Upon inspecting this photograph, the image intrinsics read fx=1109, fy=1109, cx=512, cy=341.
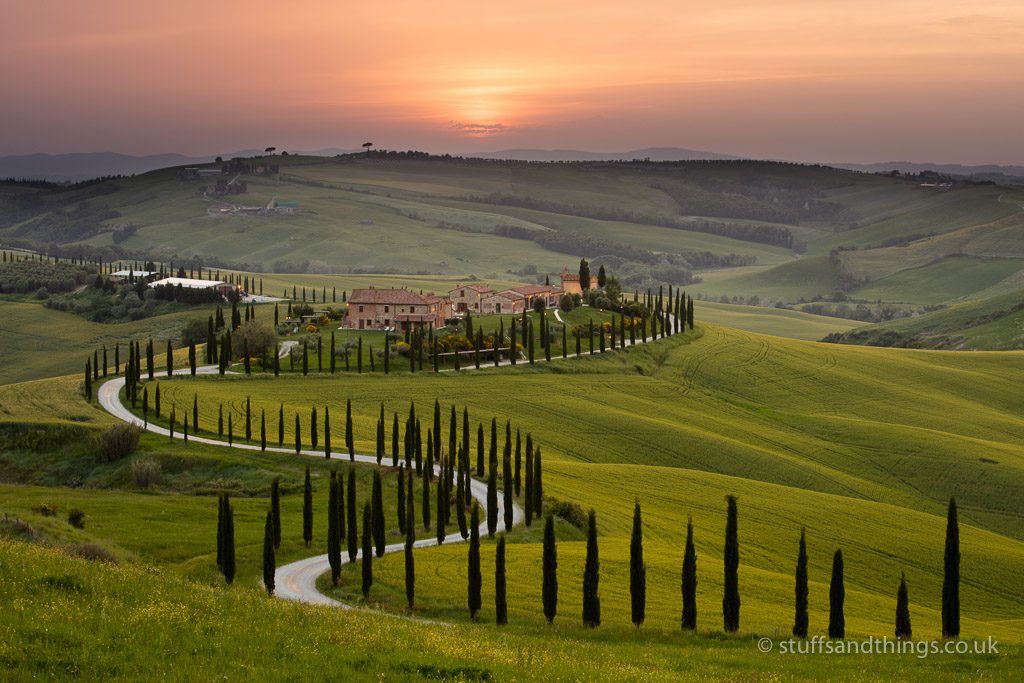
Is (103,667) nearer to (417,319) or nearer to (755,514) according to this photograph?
(755,514)

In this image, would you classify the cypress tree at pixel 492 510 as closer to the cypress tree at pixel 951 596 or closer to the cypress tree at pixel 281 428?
the cypress tree at pixel 951 596

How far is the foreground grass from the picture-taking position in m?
26.4

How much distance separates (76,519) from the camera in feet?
189

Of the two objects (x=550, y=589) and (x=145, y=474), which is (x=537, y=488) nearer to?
(x=550, y=589)

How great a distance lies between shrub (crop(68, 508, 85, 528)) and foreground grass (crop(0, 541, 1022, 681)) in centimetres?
2258

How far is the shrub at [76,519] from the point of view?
57312mm

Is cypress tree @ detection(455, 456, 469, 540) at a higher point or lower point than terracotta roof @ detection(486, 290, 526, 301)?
lower

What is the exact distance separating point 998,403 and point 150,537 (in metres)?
104

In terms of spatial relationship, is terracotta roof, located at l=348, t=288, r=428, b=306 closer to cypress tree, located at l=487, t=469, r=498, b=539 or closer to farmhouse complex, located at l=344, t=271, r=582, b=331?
farmhouse complex, located at l=344, t=271, r=582, b=331

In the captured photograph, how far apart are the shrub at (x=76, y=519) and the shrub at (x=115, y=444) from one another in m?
20.6

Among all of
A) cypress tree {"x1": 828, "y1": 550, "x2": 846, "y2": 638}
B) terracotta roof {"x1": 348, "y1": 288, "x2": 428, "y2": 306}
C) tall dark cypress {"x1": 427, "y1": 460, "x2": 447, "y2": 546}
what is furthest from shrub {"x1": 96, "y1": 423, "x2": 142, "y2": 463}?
terracotta roof {"x1": 348, "y1": 288, "x2": 428, "y2": 306}

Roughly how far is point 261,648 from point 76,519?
110 feet

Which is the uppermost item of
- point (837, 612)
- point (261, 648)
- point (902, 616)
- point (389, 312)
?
point (261, 648)

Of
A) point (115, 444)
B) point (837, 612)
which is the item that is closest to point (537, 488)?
point (837, 612)
